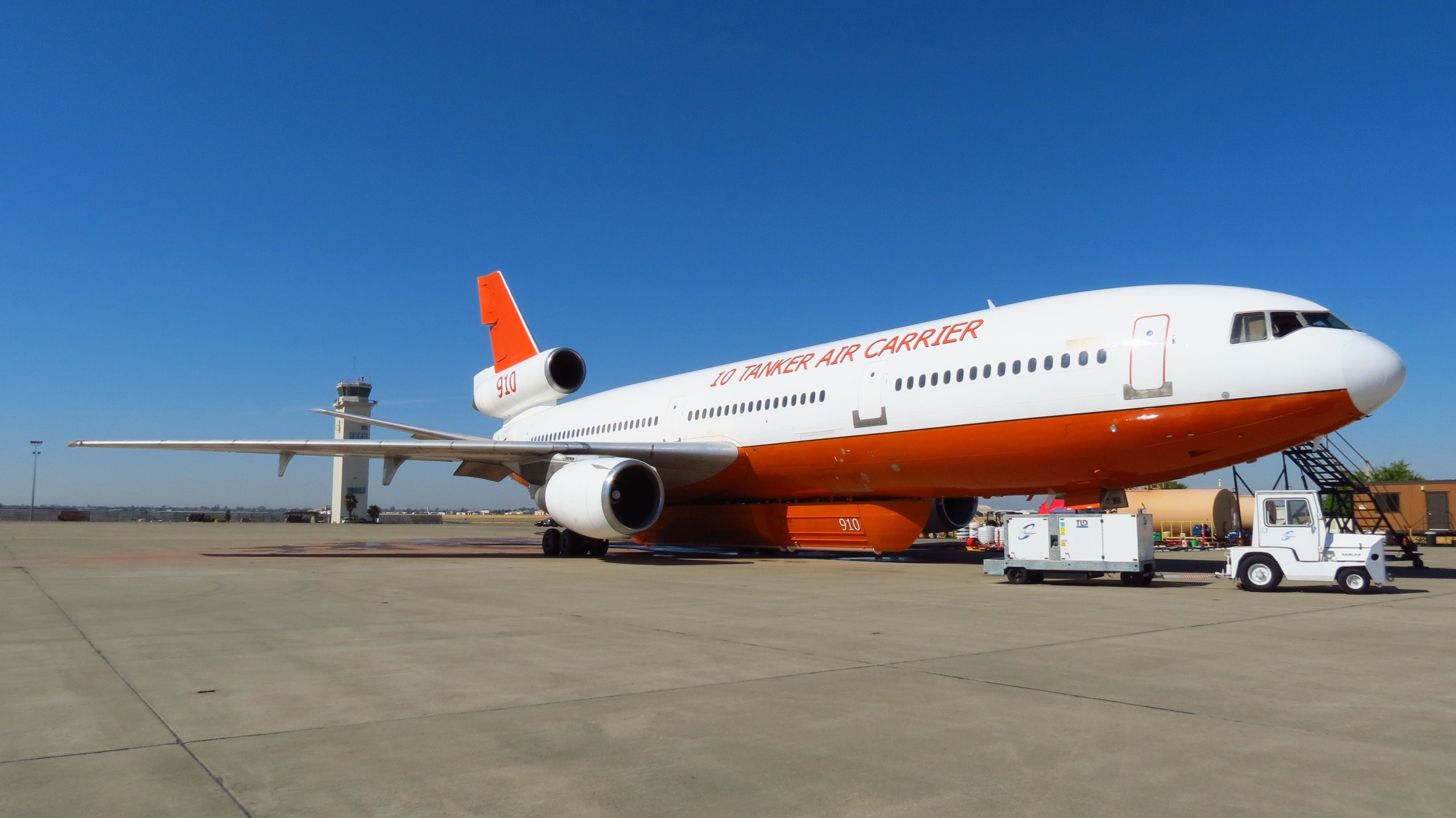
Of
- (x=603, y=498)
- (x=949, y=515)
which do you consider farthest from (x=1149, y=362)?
(x=603, y=498)

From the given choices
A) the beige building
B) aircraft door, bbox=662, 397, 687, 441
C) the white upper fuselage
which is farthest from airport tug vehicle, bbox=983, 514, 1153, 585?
the beige building

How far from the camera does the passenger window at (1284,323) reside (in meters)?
12.3

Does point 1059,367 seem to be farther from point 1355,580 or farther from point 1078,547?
point 1355,580

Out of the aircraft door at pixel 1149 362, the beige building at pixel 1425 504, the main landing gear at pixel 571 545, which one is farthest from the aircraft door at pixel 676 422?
the beige building at pixel 1425 504

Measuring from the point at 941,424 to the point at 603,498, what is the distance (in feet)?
22.4

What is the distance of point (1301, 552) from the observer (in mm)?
11898

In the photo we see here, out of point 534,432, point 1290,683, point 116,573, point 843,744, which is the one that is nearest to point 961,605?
point 1290,683

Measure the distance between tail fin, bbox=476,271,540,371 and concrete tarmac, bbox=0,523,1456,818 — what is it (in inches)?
774

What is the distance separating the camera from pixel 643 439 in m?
23.8

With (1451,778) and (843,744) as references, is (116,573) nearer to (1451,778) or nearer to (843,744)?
(843,744)

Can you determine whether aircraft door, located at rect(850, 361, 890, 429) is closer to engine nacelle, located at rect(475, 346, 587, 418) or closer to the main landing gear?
the main landing gear

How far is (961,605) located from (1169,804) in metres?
6.86

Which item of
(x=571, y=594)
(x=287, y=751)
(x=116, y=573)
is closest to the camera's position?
(x=287, y=751)

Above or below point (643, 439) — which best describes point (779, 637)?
below
